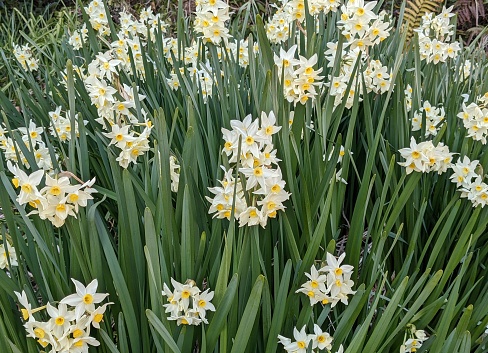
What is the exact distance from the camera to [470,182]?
1.56m

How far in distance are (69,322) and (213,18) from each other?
1.06 meters

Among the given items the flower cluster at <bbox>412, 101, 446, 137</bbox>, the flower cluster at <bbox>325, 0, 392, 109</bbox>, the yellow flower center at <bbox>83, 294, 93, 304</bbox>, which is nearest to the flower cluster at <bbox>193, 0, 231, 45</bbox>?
the flower cluster at <bbox>325, 0, 392, 109</bbox>

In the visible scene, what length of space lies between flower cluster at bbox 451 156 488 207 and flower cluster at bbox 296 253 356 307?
0.55 m

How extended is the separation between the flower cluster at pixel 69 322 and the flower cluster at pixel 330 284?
474 mm

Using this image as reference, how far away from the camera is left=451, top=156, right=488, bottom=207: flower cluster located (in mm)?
1523

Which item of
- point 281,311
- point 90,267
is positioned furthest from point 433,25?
point 90,267

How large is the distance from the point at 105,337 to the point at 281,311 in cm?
39

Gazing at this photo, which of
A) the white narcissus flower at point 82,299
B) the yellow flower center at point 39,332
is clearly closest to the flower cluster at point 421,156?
the white narcissus flower at point 82,299

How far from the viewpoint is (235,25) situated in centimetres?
302

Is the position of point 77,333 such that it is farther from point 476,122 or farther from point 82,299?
point 476,122

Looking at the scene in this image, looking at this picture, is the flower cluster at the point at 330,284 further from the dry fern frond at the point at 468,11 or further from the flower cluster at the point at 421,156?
the dry fern frond at the point at 468,11

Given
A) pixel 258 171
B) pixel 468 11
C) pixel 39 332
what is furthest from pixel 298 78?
pixel 468 11

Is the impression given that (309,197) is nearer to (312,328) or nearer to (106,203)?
(312,328)

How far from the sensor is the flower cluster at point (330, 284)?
121 cm
